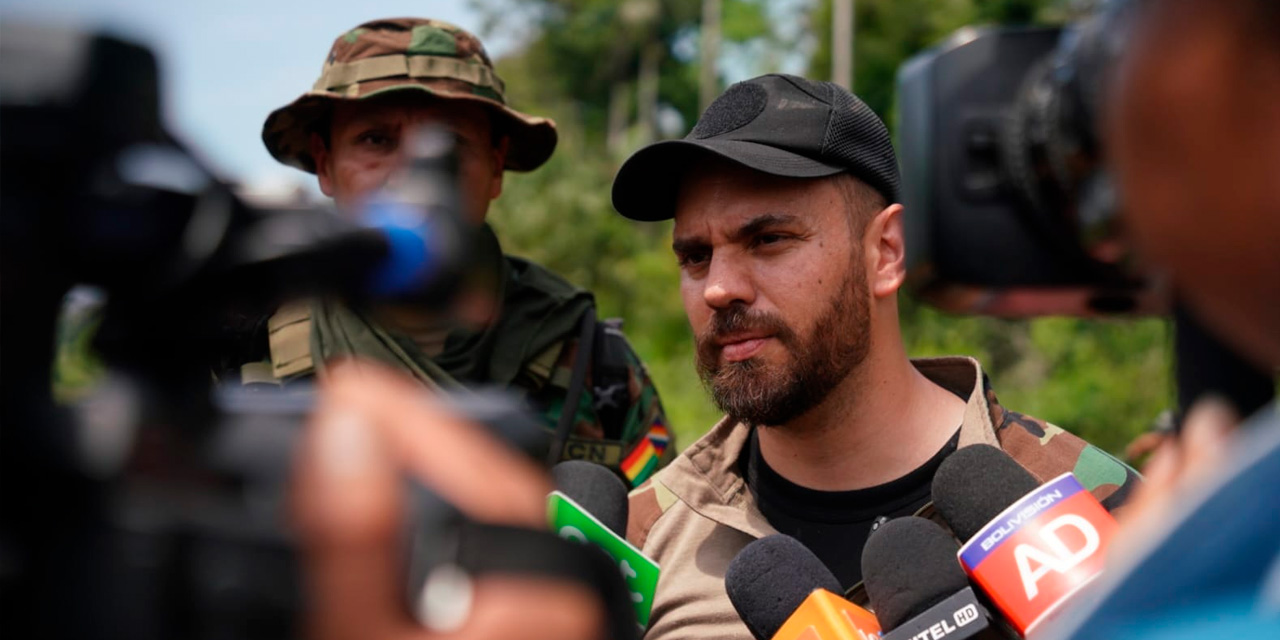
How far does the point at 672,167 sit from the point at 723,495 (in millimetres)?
779

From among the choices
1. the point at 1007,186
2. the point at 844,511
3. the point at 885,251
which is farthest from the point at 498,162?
the point at 1007,186

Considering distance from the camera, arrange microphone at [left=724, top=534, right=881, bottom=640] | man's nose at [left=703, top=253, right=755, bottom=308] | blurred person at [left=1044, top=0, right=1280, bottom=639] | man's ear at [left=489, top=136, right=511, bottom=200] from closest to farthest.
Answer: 1. blurred person at [left=1044, top=0, right=1280, bottom=639]
2. microphone at [left=724, top=534, right=881, bottom=640]
3. man's nose at [left=703, top=253, right=755, bottom=308]
4. man's ear at [left=489, top=136, right=511, bottom=200]

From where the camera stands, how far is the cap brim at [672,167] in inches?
107

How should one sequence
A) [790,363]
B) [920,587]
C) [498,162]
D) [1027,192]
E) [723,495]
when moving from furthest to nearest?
[498,162], [723,495], [790,363], [920,587], [1027,192]

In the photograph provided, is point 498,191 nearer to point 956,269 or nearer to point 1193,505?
point 956,269

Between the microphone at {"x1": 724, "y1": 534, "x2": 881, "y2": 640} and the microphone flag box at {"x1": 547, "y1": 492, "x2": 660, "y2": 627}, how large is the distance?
178 millimetres

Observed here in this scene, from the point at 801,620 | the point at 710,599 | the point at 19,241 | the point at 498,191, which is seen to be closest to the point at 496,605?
the point at 19,241

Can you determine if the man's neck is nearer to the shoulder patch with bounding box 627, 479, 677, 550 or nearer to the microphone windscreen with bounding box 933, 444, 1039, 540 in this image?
the shoulder patch with bounding box 627, 479, 677, 550

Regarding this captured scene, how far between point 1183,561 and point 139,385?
2.56ft

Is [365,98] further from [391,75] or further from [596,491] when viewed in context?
[596,491]

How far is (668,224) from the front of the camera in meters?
27.1

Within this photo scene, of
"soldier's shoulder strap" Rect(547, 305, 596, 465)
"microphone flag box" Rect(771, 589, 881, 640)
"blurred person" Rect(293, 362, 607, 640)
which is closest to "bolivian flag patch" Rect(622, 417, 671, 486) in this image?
"soldier's shoulder strap" Rect(547, 305, 596, 465)

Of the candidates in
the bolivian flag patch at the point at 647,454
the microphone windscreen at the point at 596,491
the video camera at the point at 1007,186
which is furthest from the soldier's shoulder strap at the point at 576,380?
the video camera at the point at 1007,186

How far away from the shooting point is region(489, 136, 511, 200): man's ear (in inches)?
148
